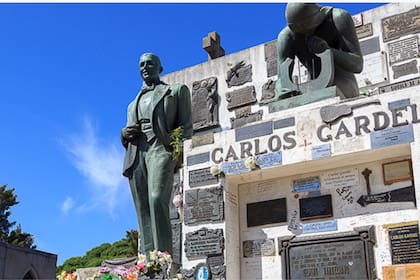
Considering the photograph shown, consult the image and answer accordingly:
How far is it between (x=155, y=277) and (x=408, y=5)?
569 inches

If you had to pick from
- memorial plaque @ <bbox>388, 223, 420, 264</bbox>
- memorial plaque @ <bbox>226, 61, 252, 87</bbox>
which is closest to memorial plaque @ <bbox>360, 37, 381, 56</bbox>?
memorial plaque @ <bbox>226, 61, 252, 87</bbox>

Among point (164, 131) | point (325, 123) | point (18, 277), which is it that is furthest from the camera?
point (18, 277)

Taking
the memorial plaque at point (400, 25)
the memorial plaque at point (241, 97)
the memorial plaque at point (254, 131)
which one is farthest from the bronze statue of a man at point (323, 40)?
the memorial plaque at point (241, 97)

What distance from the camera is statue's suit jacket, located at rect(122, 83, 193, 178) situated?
8.26 m

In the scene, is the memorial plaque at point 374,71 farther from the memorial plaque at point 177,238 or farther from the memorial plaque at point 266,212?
the memorial plaque at point 266,212

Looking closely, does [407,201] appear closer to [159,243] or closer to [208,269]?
[208,269]

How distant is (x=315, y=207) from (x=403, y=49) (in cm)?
1211

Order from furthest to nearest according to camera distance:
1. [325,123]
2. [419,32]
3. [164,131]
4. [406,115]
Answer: [419,32]
[164,131]
[325,123]
[406,115]

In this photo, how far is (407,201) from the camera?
21.5ft

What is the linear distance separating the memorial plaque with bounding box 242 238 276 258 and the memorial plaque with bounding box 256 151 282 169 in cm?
99

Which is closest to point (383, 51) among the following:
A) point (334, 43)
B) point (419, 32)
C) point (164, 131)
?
point (419, 32)

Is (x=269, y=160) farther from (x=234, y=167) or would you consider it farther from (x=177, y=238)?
(x=177, y=238)

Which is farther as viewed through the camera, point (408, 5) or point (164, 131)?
point (408, 5)

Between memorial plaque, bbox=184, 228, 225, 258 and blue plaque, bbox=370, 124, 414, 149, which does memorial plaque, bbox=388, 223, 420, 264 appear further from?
memorial plaque, bbox=184, 228, 225, 258
